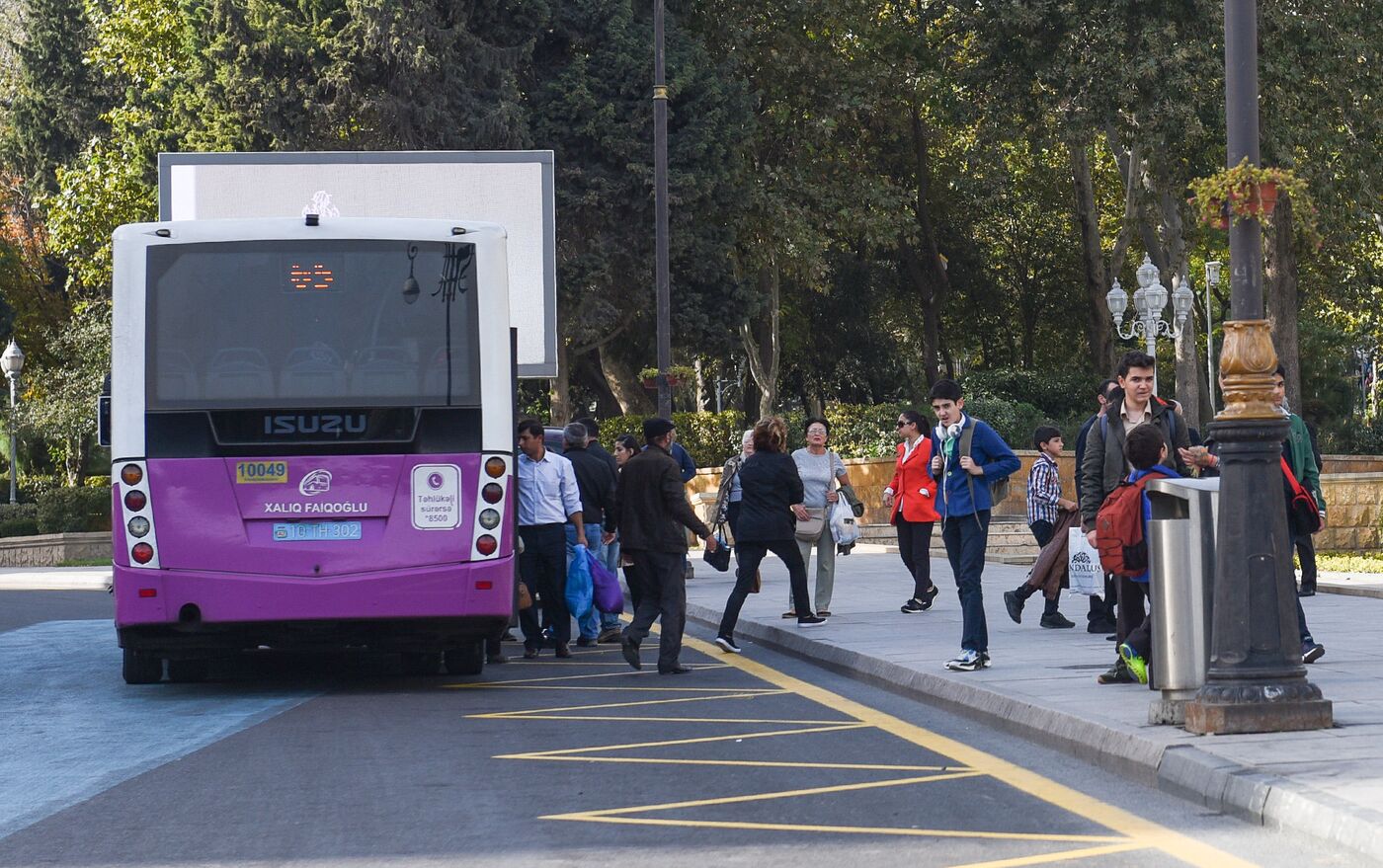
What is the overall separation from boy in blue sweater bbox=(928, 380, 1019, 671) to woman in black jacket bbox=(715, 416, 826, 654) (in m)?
2.18

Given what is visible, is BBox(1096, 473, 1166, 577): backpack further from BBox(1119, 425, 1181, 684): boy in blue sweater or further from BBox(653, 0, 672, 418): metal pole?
BBox(653, 0, 672, 418): metal pole

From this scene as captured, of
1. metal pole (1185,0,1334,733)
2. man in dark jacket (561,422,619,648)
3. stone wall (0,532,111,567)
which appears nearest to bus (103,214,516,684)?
man in dark jacket (561,422,619,648)

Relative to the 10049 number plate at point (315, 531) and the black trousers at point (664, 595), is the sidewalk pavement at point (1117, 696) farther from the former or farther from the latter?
the 10049 number plate at point (315, 531)

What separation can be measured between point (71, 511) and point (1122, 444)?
111 feet

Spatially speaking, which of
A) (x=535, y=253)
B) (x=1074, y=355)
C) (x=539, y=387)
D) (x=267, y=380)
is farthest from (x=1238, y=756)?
(x=1074, y=355)

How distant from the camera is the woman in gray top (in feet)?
51.0

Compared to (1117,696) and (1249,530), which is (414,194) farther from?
(1249,530)

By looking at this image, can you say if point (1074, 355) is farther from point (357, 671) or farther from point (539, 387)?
point (357, 671)

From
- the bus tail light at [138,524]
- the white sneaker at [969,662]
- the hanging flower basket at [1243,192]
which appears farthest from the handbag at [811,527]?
the hanging flower basket at [1243,192]

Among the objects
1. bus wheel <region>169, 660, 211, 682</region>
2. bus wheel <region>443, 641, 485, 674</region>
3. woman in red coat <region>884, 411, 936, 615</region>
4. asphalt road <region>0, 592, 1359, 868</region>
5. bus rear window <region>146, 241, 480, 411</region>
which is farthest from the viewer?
woman in red coat <region>884, 411, 936, 615</region>

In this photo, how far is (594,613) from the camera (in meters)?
15.3

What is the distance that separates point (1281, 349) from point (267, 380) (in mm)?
24749

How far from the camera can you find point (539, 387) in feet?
149

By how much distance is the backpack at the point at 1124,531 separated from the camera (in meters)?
9.58
